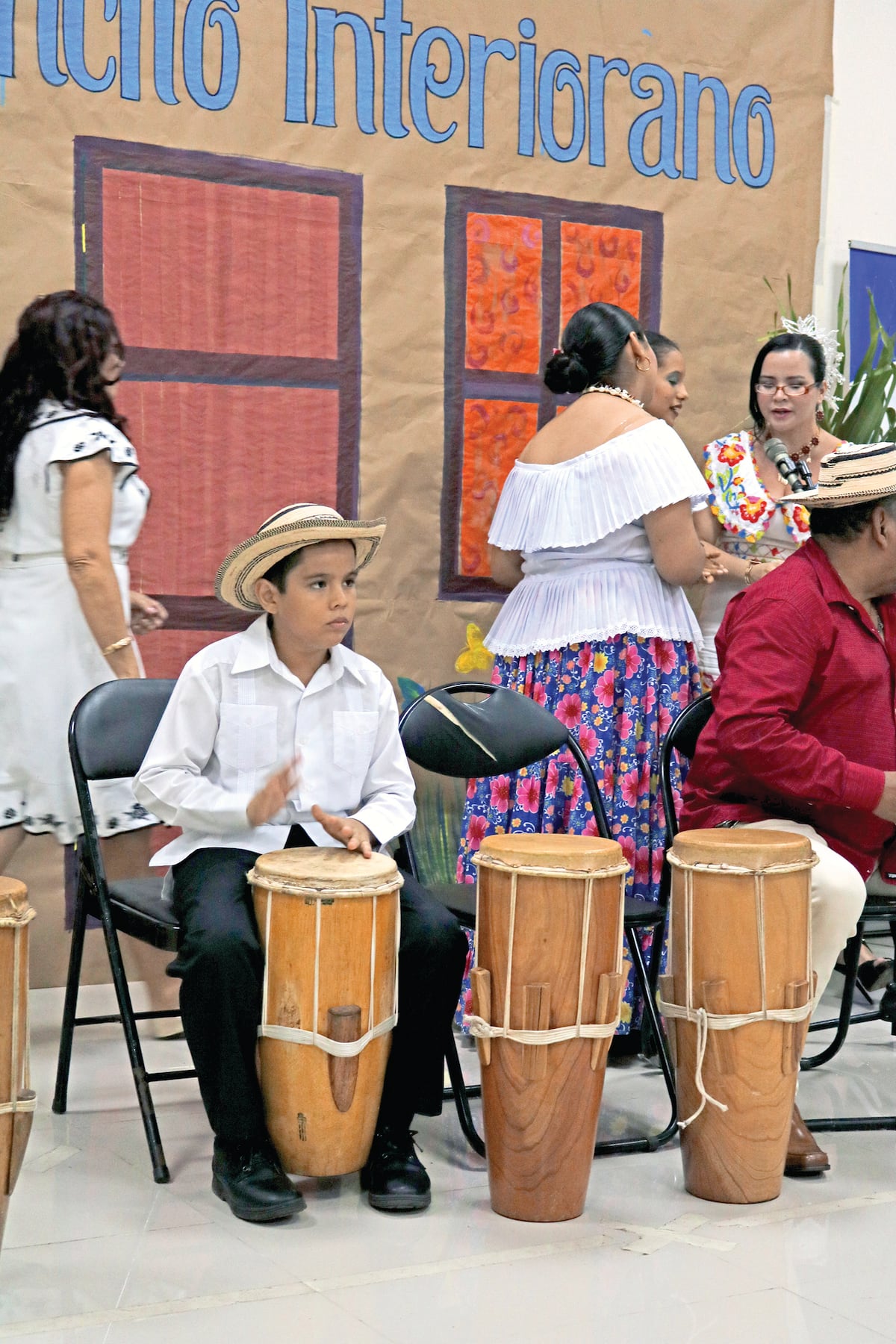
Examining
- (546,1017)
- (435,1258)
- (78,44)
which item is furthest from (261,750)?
(78,44)

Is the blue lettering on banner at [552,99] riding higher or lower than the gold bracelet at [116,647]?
higher

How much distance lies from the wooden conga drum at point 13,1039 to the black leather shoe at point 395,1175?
69cm

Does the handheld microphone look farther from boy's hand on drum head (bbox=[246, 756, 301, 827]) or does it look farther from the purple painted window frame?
boy's hand on drum head (bbox=[246, 756, 301, 827])

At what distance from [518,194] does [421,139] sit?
1.08 feet

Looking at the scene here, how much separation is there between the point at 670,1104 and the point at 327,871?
1178 millimetres

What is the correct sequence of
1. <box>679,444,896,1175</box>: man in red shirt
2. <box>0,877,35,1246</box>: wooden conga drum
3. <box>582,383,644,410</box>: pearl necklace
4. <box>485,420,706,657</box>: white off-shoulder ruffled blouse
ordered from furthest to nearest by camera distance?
<box>582,383,644,410</box>: pearl necklace, <box>485,420,706,657</box>: white off-shoulder ruffled blouse, <box>679,444,896,1175</box>: man in red shirt, <box>0,877,35,1246</box>: wooden conga drum

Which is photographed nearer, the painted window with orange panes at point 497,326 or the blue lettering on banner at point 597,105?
the painted window with orange panes at point 497,326

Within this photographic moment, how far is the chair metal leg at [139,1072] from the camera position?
2.73 m

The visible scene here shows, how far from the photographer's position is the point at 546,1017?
102 inches

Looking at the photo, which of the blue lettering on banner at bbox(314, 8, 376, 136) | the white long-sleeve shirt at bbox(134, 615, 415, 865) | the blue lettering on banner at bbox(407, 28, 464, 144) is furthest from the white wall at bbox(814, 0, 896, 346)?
the white long-sleeve shirt at bbox(134, 615, 415, 865)

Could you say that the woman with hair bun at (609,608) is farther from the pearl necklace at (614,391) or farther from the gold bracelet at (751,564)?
the gold bracelet at (751,564)

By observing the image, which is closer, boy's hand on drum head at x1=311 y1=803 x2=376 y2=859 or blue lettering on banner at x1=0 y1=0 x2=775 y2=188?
boy's hand on drum head at x1=311 y1=803 x2=376 y2=859

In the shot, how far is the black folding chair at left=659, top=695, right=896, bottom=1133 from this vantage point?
10.2 feet

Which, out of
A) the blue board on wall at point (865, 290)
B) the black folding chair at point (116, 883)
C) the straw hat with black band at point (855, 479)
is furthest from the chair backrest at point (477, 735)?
the blue board on wall at point (865, 290)
